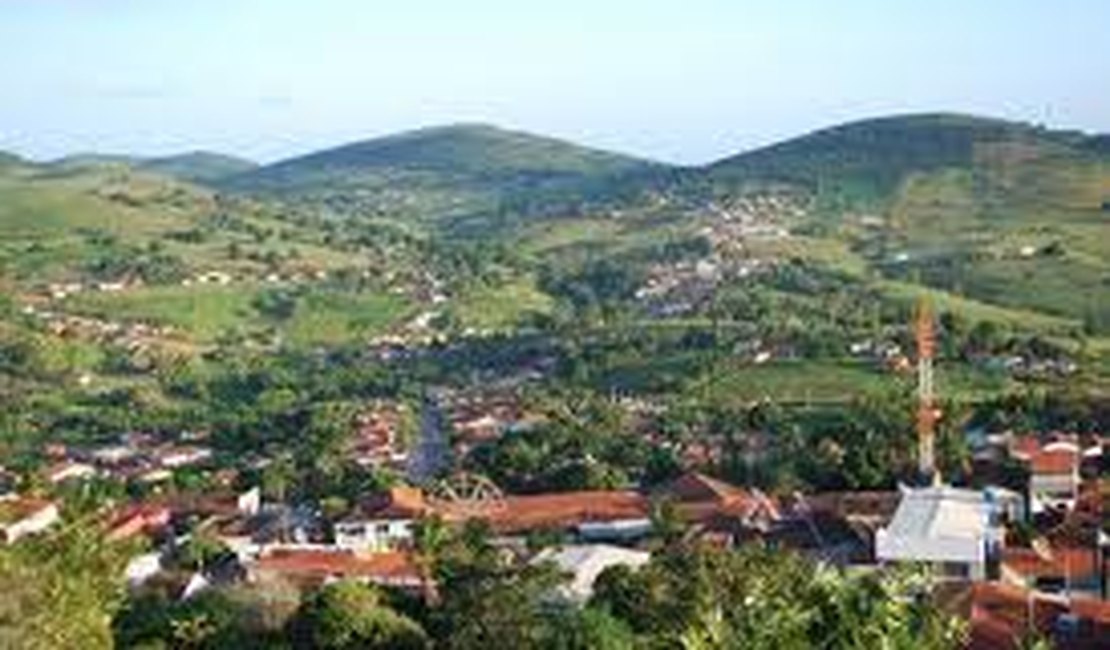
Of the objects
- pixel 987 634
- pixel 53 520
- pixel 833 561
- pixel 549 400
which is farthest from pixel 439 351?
pixel 987 634

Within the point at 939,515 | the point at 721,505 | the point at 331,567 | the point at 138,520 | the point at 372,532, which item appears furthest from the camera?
the point at 138,520

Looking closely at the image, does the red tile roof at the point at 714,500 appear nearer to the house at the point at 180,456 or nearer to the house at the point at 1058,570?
the house at the point at 1058,570

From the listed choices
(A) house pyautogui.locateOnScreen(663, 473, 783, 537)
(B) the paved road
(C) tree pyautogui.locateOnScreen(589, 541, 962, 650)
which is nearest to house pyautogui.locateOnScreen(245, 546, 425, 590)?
(C) tree pyautogui.locateOnScreen(589, 541, 962, 650)

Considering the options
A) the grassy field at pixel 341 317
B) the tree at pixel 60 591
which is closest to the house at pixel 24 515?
the tree at pixel 60 591

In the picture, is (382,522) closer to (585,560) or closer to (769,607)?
(585,560)

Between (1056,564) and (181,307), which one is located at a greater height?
(1056,564)

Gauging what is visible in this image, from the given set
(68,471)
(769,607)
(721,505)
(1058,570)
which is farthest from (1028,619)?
(68,471)

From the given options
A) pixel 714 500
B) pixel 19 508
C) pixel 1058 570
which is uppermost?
pixel 1058 570
